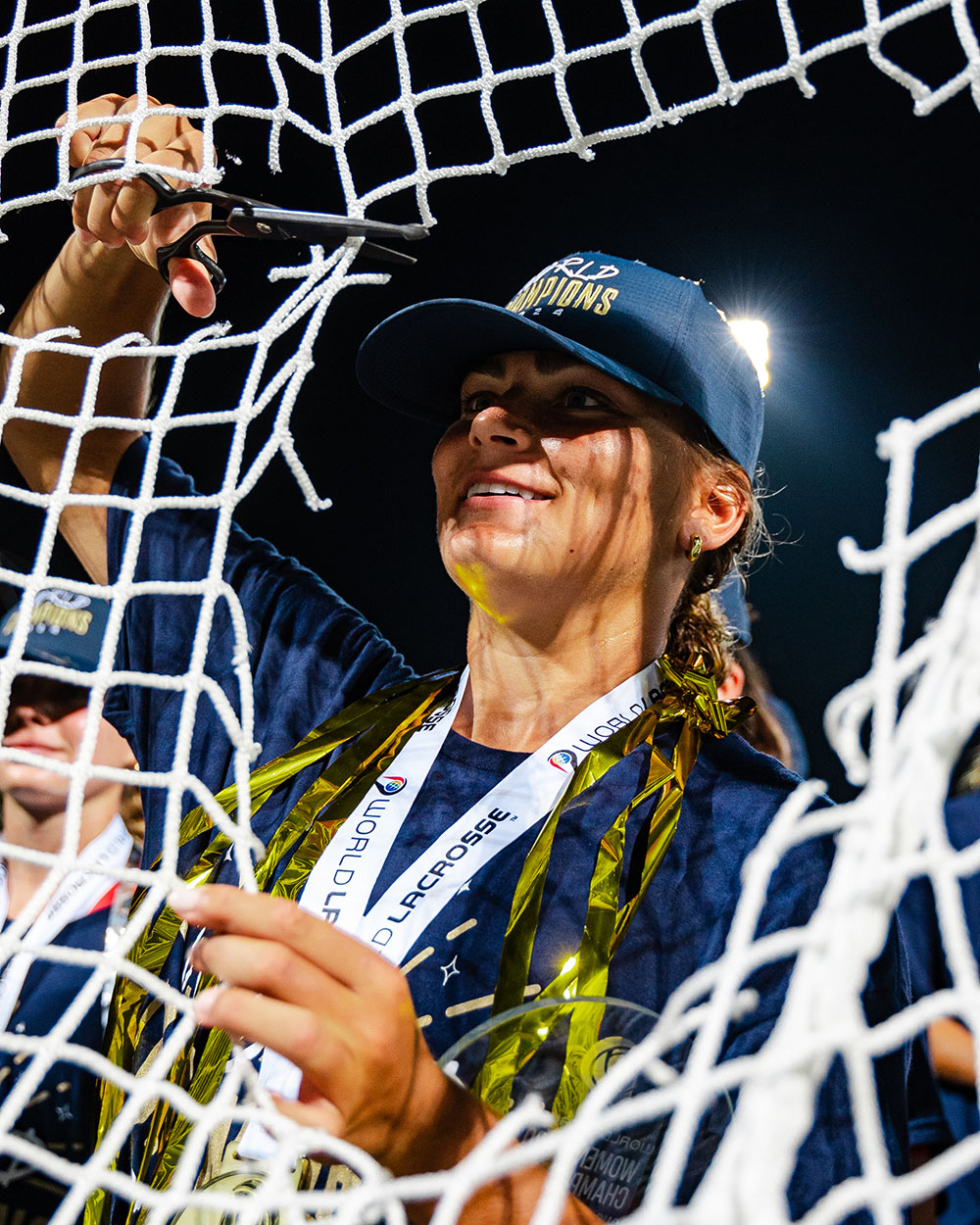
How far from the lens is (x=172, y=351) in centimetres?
83

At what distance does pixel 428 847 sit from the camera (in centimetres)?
91

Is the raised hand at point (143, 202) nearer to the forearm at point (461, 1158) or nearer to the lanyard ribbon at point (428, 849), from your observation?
the lanyard ribbon at point (428, 849)

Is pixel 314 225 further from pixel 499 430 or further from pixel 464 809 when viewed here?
pixel 464 809

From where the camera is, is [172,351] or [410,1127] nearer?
[410,1127]

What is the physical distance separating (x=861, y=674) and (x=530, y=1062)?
5.03ft

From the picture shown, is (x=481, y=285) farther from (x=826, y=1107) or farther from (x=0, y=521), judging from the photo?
(x=826, y=1107)

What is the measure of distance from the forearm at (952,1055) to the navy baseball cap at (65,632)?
4.38ft

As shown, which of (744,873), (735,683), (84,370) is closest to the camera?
(744,873)

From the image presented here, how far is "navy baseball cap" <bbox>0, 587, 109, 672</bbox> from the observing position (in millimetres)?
1823

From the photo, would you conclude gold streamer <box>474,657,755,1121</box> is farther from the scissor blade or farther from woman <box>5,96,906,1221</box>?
the scissor blade

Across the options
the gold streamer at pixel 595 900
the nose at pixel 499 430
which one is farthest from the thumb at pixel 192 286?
the gold streamer at pixel 595 900

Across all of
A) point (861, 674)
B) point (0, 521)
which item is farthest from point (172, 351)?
point (861, 674)

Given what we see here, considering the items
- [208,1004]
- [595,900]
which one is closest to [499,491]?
[595,900]

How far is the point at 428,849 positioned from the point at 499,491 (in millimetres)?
309
